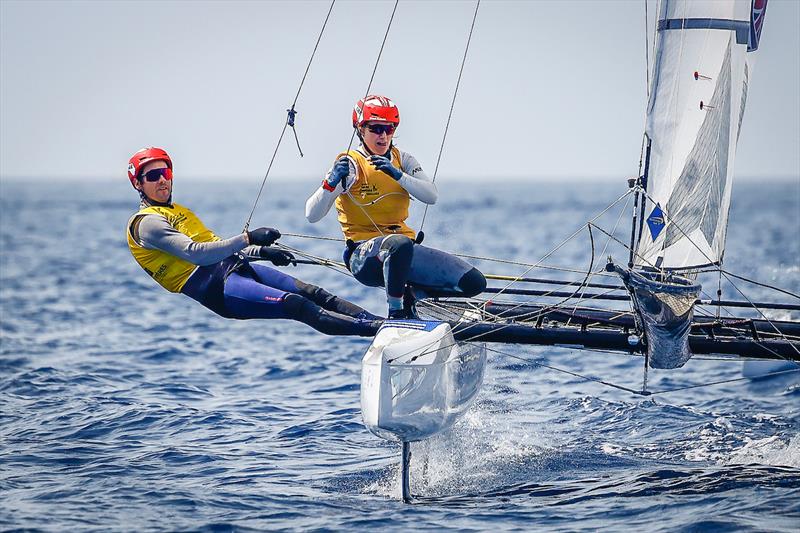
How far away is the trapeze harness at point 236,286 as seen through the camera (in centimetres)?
665

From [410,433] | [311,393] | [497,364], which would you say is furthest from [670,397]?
[410,433]

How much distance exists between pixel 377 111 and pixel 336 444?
2.47m

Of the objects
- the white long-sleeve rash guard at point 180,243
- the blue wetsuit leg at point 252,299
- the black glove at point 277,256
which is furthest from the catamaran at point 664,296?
the white long-sleeve rash guard at point 180,243

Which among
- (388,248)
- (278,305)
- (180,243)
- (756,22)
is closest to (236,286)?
(278,305)

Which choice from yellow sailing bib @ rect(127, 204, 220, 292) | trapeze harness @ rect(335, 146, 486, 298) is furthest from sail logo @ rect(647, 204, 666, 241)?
yellow sailing bib @ rect(127, 204, 220, 292)

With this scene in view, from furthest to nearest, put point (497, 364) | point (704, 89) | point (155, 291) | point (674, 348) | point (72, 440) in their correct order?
point (155, 291) < point (497, 364) < point (72, 440) < point (704, 89) < point (674, 348)

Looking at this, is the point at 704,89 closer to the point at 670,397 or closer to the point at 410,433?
the point at 410,433

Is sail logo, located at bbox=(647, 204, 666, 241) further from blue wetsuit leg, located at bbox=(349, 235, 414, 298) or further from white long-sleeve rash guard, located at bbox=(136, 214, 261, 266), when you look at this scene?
white long-sleeve rash guard, located at bbox=(136, 214, 261, 266)

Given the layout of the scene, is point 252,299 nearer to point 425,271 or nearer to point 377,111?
point 425,271

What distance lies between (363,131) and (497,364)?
2.51 metres

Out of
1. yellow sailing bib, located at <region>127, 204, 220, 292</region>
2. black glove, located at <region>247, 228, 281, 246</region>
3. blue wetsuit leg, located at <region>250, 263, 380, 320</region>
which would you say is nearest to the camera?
black glove, located at <region>247, 228, 281, 246</region>

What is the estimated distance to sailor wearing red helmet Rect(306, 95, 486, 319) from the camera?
251 inches

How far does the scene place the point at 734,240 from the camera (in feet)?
96.3

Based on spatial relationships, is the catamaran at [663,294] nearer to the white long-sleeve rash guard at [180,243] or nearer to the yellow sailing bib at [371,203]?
the yellow sailing bib at [371,203]
